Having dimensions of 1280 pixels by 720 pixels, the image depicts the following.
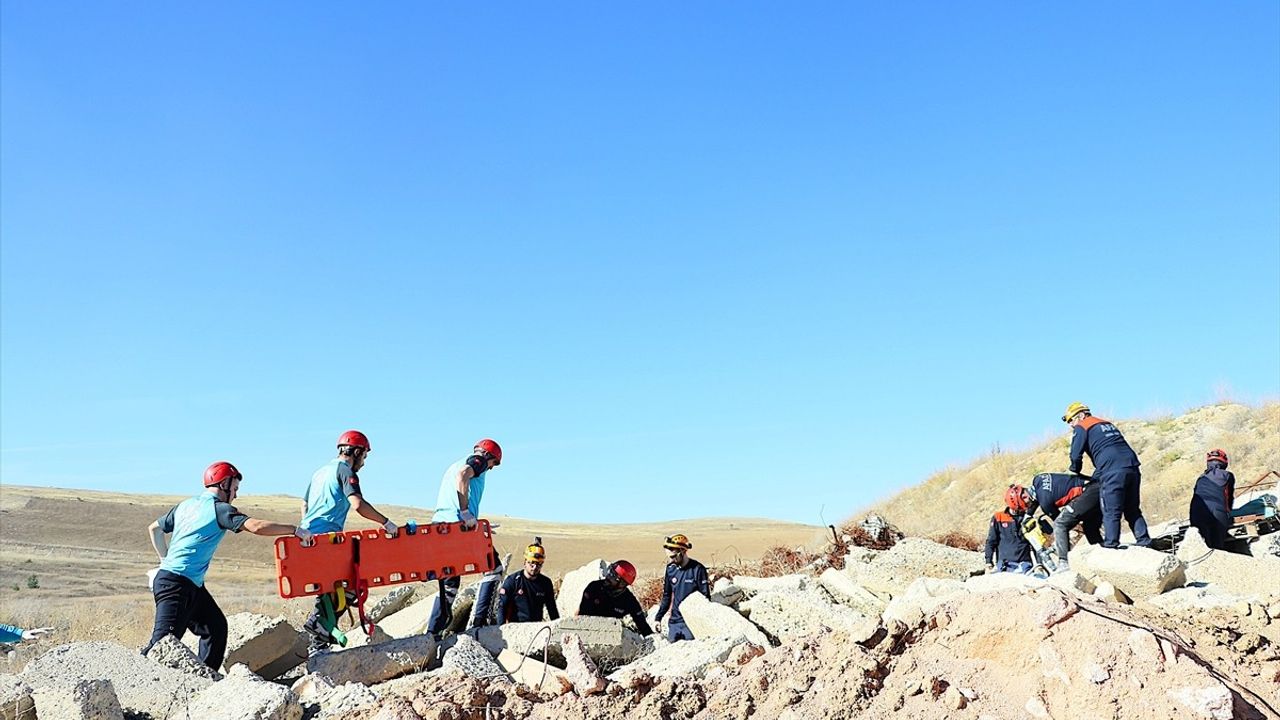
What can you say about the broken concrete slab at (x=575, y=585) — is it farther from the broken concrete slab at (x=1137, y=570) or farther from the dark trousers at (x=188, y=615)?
the broken concrete slab at (x=1137, y=570)

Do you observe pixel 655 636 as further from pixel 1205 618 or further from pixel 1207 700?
pixel 1207 700

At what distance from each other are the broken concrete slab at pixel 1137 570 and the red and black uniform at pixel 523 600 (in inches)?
186

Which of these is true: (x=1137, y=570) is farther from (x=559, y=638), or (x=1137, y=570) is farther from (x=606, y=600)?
(x=559, y=638)

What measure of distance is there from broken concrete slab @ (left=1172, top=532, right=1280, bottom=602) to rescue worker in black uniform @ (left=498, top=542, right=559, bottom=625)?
5.86 meters

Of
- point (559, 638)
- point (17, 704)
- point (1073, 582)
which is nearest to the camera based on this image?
point (17, 704)

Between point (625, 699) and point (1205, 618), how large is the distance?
368cm

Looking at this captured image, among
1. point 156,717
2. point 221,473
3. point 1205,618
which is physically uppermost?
point 221,473

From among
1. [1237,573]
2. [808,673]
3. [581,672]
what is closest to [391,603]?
[581,672]

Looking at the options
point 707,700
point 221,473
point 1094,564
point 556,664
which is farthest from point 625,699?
point 1094,564

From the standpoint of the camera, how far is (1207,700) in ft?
13.8

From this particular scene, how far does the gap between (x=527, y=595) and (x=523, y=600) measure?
58 mm

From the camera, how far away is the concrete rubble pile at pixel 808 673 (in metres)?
4.46

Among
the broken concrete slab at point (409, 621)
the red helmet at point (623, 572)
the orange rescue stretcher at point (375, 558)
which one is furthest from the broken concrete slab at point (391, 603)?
the red helmet at point (623, 572)

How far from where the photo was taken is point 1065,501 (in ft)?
34.3
